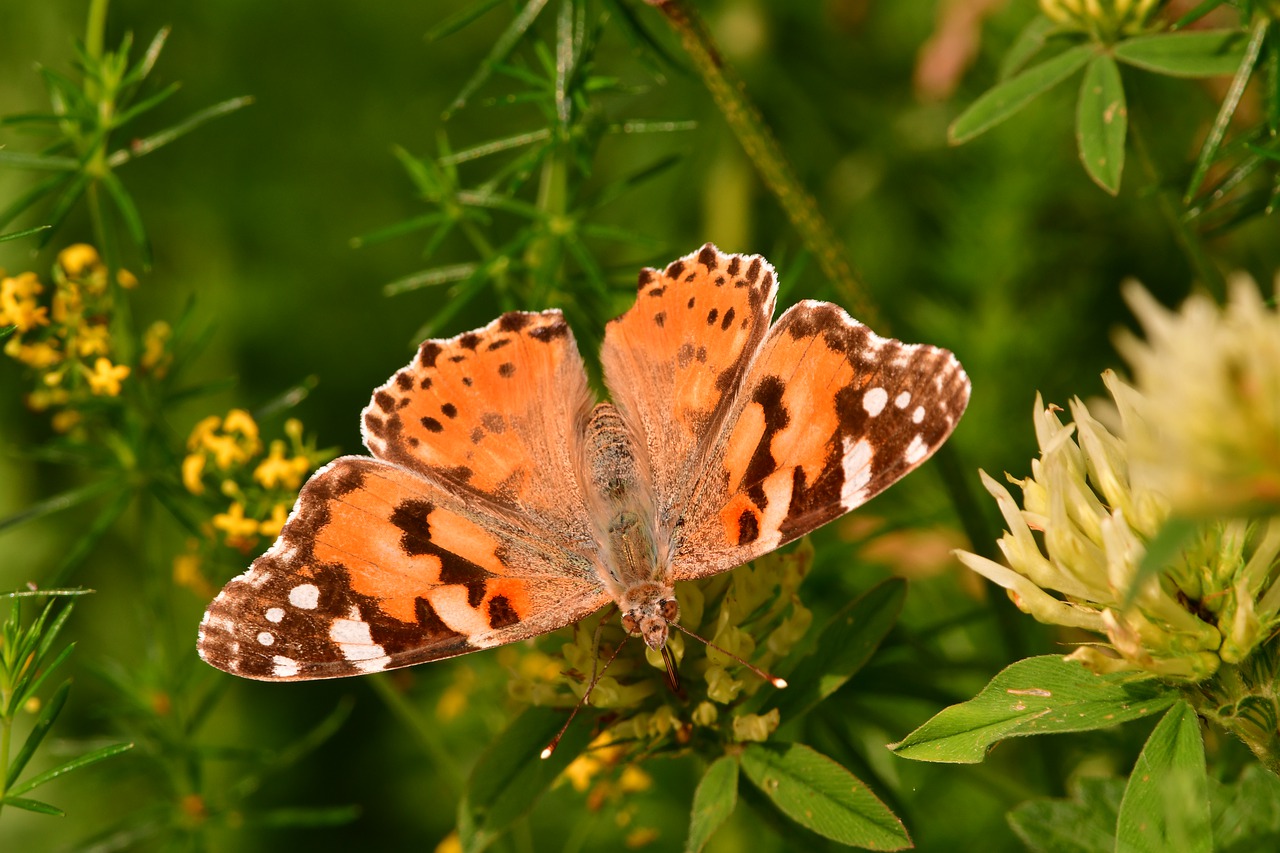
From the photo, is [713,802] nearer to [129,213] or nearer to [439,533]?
[439,533]

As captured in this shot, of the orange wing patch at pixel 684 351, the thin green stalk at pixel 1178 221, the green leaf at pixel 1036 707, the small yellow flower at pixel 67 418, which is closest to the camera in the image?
the green leaf at pixel 1036 707

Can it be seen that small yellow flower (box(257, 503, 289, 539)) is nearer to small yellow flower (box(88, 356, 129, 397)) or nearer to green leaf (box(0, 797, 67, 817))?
small yellow flower (box(88, 356, 129, 397))

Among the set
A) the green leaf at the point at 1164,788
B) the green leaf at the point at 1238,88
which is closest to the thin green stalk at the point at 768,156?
the green leaf at the point at 1238,88

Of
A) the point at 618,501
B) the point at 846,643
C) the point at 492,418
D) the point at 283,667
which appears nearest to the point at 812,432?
the point at 846,643

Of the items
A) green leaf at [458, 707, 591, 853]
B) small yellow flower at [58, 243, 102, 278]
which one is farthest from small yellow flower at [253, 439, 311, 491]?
green leaf at [458, 707, 591, 853]

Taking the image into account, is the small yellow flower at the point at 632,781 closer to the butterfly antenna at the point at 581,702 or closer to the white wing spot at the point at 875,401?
the butterfly antenna at the point at 581,702
